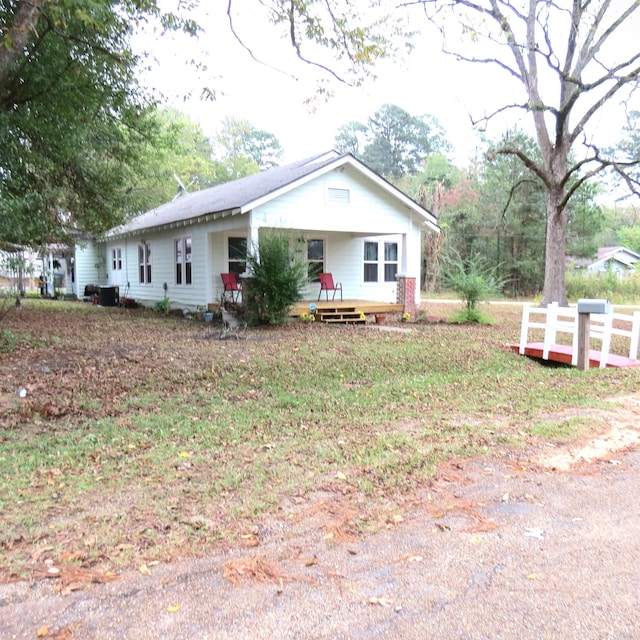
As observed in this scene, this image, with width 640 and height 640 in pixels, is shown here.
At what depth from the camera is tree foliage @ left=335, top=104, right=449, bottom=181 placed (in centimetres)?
5547

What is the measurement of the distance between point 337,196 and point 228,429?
1138 cm

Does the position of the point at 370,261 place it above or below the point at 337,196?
below

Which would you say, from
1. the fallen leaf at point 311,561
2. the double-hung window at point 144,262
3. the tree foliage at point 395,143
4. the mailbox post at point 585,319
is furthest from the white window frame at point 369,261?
the tree foliage at point 395,143

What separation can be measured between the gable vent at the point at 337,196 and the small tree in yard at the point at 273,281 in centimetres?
306

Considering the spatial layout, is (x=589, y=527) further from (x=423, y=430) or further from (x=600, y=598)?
(x=423, y=430)

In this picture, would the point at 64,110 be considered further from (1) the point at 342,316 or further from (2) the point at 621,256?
(2) the point at 621,256

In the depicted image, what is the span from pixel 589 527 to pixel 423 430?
2.13 m

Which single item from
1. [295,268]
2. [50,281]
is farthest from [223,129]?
[295,268]

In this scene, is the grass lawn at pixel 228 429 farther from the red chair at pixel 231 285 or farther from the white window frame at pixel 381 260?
the white window frame at pixel 381 260

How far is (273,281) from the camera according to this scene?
41.7 feet

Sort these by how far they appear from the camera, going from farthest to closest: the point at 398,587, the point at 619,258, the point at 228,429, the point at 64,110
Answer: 1. the point at 619,258
2. the point at 64,110
3. the point at 228,429
4. the point at 398,587

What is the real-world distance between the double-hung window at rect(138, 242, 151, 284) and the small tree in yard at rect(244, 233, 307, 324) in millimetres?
8287

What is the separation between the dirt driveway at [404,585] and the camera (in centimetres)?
229

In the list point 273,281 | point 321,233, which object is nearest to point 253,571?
point 273,281
